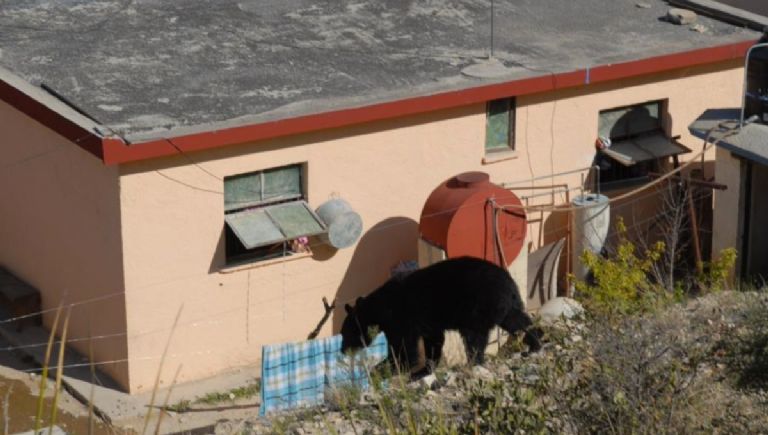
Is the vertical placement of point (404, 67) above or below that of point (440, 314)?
above

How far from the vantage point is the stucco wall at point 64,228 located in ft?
44.8

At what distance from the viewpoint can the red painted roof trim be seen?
42.8 ft

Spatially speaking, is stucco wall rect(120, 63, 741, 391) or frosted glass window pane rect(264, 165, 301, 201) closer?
stucco wall rect(120, 63, 741, 391)

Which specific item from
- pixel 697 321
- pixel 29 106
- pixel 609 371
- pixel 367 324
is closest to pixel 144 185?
pixel 29 106

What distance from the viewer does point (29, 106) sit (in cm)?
1393

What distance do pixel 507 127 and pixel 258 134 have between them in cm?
348

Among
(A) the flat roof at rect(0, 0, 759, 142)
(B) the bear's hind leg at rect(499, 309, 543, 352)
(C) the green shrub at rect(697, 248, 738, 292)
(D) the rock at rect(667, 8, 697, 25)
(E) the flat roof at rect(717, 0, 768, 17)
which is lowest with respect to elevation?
(B) the bear's hind leg at rect(499, 309, 543, 352)

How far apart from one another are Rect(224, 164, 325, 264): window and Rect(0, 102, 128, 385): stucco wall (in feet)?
4.12

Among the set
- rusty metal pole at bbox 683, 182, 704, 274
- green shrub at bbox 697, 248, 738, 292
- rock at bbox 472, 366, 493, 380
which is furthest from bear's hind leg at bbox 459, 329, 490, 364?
rusty metal pole at bbox 683, 182, 704, 274

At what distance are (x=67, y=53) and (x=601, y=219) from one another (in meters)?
6.22

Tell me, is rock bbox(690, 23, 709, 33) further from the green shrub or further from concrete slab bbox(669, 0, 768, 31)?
the green shrub

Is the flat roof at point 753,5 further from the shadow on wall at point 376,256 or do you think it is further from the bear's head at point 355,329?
the bear's head at point 355,329

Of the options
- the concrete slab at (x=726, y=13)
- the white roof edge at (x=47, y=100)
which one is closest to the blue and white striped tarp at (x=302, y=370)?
the white roof edge at (x=47, y=100)

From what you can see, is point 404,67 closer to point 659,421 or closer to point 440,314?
point 440,314
